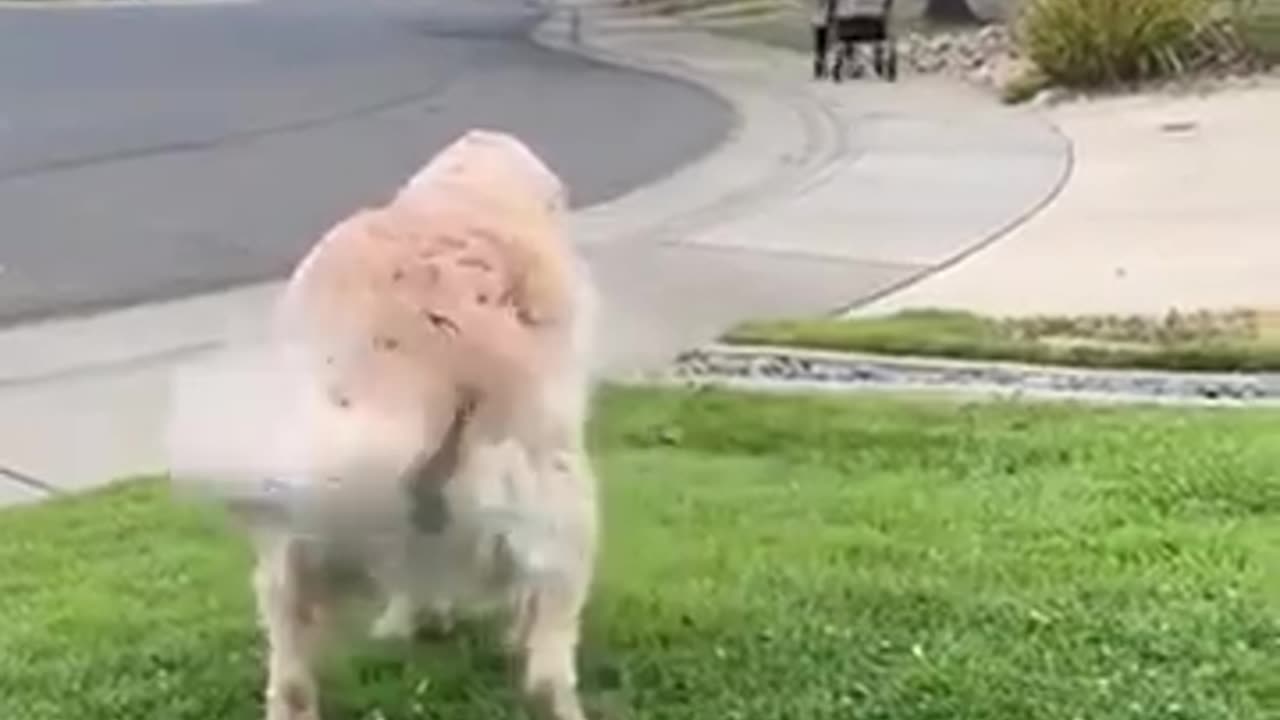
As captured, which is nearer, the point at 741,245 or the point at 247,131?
the point at 741,245

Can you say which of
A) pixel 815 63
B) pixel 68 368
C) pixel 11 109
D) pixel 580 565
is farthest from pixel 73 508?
pixel 815 63

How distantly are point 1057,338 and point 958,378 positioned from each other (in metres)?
0.86

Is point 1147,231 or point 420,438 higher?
point 420,438

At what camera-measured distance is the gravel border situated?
27.8 ft

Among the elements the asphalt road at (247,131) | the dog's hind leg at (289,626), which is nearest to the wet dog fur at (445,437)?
the dog's hind leg at (289,626)

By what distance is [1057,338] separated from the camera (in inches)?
377

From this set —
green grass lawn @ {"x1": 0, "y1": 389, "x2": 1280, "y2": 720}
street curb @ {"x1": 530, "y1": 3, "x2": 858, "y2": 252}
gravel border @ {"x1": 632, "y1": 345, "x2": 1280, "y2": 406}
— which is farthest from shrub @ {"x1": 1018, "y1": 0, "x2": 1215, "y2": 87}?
green grass lawn @ {"x1": 0, "y1": 389, "x2": 1280, "y2": 720}

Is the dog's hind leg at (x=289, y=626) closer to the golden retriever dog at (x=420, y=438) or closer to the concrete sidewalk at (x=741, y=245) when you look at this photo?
the golden retriever dog at (x=420, y=438)

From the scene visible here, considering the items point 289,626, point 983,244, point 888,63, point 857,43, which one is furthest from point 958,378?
point 857,43

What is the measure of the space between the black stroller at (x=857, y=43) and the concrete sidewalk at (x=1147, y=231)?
348cm

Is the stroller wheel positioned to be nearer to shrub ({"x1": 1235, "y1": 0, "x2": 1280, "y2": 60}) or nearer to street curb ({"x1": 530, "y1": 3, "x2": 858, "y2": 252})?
street curb ({"x1": 530, "y1": 3, "x2": 858, "y2": 252})

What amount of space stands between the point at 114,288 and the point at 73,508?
14.8ft

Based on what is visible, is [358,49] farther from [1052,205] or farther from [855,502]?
[855,502]

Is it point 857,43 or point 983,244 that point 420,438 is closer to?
point 983,244
